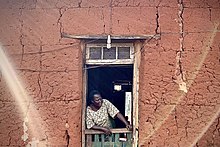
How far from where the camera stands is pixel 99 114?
6.62 m

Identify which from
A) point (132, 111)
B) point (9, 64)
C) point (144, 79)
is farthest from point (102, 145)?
point (9, 64)

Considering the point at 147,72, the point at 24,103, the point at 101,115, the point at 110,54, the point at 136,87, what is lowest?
the point at 101,115

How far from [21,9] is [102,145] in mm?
2447

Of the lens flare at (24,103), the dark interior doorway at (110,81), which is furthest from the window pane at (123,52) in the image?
the lens flare at (24,103)

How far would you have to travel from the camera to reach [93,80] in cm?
862

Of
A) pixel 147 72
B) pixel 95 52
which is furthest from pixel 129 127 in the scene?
pixel 95 52

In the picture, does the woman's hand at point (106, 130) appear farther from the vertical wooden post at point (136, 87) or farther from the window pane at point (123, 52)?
the window pane at point (123, 52)

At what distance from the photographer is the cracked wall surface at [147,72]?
6.39 metres

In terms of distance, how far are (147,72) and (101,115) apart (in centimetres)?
101

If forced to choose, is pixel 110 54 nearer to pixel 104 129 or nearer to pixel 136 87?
pixel 136 87

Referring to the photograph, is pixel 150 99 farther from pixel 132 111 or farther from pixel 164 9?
pixel 164 9

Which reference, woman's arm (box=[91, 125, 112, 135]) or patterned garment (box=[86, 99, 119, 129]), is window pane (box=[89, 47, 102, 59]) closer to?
patterned garment (box=[86, 99, 119, 129])

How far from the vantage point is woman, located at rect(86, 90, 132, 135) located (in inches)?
255

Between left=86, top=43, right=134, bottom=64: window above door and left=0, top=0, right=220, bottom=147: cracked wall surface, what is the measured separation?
8.1 inches
